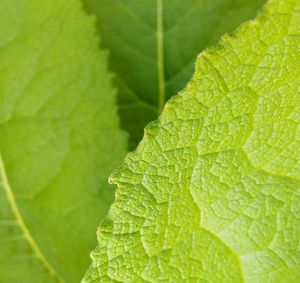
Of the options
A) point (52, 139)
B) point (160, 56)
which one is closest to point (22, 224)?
point (52, 139)

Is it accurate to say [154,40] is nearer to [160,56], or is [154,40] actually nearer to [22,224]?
[160,56]

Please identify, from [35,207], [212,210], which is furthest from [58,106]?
[212,210]

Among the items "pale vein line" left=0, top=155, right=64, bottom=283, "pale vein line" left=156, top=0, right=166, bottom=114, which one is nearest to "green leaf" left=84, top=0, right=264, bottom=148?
"pale vein line" left=156, top=0, right=166, bottom=114

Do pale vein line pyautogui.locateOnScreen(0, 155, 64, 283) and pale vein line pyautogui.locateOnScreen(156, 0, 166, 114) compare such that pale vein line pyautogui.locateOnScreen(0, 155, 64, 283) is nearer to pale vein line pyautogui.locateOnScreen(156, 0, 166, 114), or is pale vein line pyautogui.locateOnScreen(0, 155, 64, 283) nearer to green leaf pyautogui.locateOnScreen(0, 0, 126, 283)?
green leaf pyautogui.locateOnScreen(0, 0, 126, 283)

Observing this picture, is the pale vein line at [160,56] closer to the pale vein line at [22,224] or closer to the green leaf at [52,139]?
the green leaf at [52,139]

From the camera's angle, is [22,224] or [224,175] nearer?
[224,175]

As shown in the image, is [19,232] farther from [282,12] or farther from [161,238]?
[282,12]

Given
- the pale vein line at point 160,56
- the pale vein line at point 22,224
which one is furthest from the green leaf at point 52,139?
the pale vein line at point 160,56
